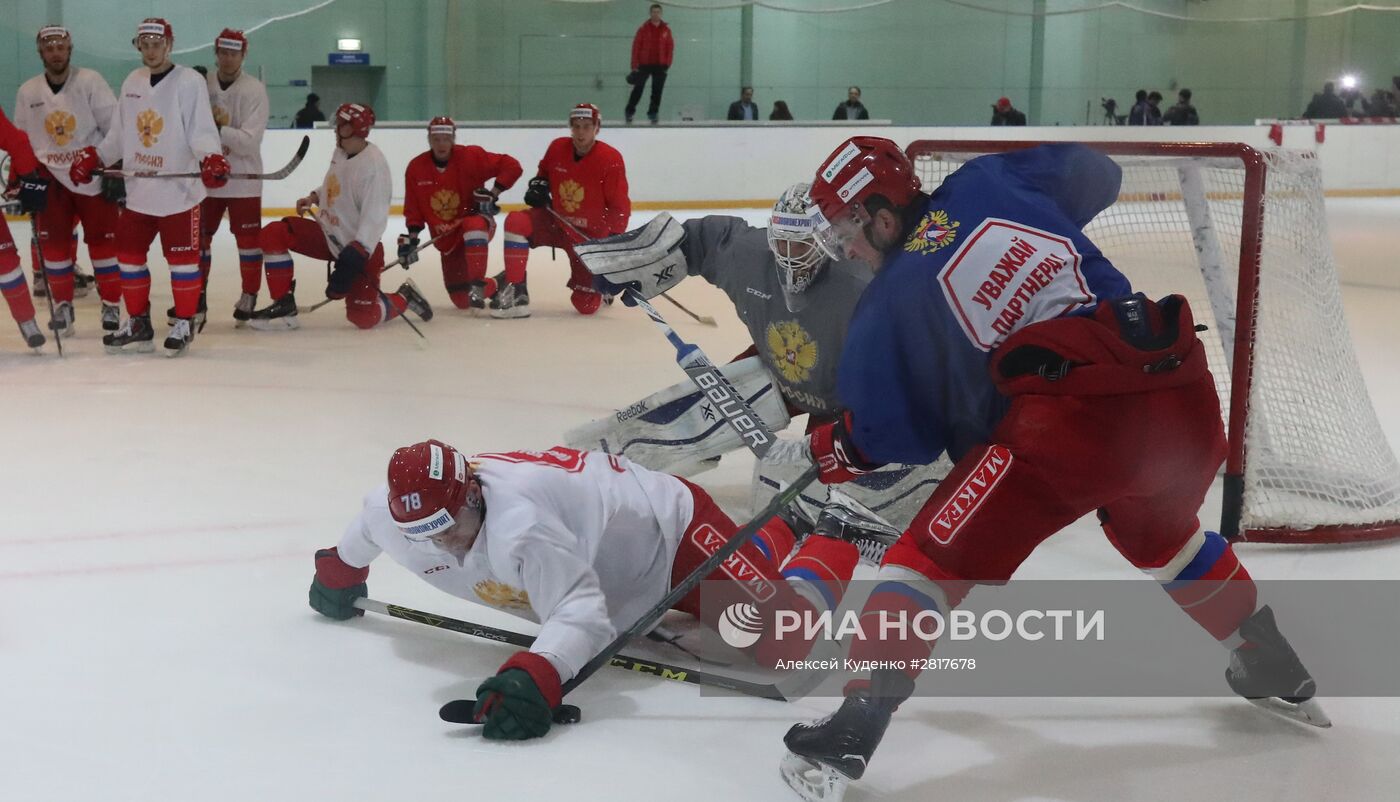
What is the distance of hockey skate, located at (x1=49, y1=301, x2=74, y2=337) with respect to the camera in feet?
18.4

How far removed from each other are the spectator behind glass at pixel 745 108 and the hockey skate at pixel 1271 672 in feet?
32.9

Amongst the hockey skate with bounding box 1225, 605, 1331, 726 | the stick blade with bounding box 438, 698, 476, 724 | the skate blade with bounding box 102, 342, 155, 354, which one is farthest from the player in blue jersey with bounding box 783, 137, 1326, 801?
the skate blade with bounding box 102, 342, 155, 354

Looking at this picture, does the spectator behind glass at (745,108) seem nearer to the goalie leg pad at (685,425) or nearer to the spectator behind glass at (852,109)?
the spectator behind glass at (852,109)

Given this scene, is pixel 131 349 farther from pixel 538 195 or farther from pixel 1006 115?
pixel 1006 115

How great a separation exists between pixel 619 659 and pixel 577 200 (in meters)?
4.58

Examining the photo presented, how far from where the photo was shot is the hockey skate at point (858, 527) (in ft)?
9.41

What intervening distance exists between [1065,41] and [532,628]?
486 inches

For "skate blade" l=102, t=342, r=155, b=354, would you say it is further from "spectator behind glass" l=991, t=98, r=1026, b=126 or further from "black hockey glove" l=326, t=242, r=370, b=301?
"spectator behind glass" l=991, t=98, r=1026, b=126

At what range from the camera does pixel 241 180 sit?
6.00 meters

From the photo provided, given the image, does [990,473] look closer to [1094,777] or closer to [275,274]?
[1094,777]

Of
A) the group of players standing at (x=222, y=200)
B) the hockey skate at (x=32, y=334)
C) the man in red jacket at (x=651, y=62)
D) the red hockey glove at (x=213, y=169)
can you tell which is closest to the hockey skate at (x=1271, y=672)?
the group of players standing at (x=222, y=200)

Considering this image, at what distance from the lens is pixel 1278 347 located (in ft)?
10.5

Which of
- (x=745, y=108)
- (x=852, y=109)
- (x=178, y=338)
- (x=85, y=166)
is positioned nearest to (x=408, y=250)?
(x=178, y=338)

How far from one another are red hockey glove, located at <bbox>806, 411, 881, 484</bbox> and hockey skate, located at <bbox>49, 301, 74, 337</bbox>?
429cm
